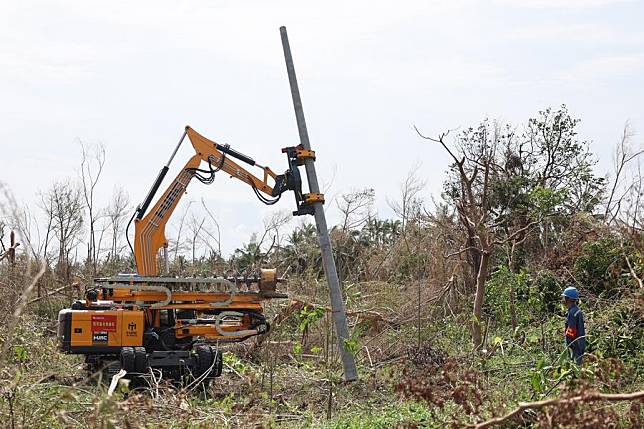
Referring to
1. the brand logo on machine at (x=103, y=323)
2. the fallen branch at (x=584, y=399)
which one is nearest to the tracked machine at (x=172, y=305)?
the brand logo on machine at (x=103, y=323)

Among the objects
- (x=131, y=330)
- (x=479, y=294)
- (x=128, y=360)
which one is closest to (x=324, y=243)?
(x=479, y=294)

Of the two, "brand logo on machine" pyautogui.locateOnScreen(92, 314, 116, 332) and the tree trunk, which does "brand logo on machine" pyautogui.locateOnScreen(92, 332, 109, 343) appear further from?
the tree trunk

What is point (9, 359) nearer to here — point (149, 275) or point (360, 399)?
point (149, 275)

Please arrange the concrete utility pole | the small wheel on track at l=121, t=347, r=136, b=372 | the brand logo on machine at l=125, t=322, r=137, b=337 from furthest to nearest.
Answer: the brand logo on machine at l=125, t=322, r=137, b=337
the concrete utility pole
the small wheel on track at l=121, t=347, r=136, b=372

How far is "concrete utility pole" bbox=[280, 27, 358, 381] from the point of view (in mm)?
13016

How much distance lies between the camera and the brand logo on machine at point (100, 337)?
13102mm

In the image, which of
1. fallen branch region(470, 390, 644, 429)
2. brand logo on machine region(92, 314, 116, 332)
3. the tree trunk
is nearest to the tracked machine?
brand logo on machine region(92, 314, 116, 332)

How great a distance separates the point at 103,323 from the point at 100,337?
21 cm

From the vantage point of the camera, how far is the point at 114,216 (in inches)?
1003

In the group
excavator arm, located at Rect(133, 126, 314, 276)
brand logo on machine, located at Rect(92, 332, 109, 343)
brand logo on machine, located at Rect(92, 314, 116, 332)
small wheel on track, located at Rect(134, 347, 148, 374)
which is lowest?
small wheel on track, located at Rect(134, 347, 148, 374)

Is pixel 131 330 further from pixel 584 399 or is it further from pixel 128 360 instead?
pixel 584 399

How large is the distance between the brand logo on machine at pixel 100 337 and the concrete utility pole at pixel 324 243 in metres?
3.39

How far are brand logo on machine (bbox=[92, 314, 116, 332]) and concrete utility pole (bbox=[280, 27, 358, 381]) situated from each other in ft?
10.7

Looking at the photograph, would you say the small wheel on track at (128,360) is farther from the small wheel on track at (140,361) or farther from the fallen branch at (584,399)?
the fallen branch at (584,399)
